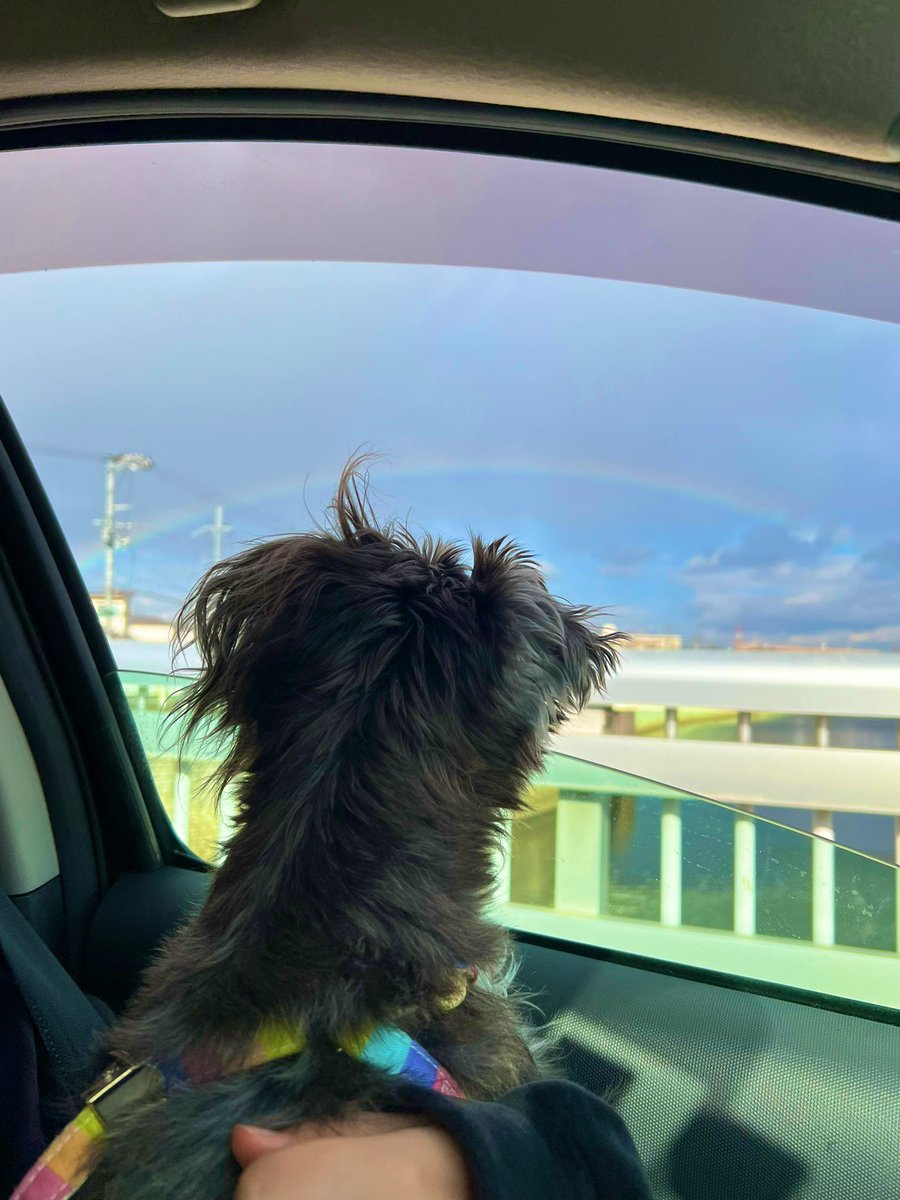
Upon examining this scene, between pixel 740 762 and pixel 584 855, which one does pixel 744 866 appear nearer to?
pixel 740 762

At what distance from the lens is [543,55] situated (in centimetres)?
164

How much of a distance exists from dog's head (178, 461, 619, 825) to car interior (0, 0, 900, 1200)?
313 mm

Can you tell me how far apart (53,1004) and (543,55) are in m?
2.35

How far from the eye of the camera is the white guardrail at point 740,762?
2189mm

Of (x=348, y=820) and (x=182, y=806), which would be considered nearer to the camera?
(x=348, y=820)

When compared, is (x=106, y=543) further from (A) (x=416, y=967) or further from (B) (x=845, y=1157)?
(B) (x=845, y=1157)

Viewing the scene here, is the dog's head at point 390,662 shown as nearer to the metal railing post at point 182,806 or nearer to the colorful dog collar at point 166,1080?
the colorful dog collar at point 166,1080

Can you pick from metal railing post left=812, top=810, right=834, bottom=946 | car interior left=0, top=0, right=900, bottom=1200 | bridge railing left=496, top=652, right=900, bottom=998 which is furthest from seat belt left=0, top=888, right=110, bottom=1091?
metal railing post left=812, top=810, right=834, bottom=946

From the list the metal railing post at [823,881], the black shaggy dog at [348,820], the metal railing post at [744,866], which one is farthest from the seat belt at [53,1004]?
the metal railing post at [823,881]

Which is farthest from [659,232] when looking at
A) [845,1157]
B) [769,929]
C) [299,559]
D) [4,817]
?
[4,817]

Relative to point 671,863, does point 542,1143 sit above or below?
below

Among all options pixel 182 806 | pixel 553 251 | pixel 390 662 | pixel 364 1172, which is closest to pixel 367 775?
pixel 390 662

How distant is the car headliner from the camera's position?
151 centimetres

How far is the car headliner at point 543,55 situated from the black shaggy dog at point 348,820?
0.96 meters
